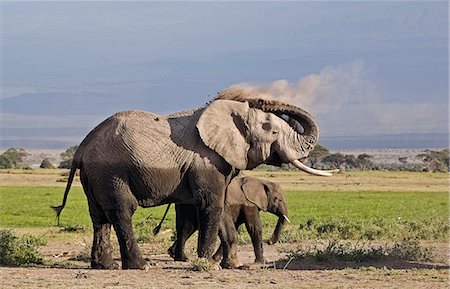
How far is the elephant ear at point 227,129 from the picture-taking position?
15.0 meters

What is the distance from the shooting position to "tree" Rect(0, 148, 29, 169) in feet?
280

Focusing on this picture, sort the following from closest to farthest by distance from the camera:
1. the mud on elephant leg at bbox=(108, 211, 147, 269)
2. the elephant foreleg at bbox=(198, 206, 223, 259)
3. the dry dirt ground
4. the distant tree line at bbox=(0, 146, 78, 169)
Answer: the dry dirt ground
the mud on elephant leg at bbox=(108, 211, 147, 269)
the elephant foreleg at bbox=(198, 206, 223, 259)
the distant tree line at bbox=(0, 146, 78, 169)

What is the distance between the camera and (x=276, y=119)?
50.6ft

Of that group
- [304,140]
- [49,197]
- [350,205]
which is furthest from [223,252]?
[49,197]

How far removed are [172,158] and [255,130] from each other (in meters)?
1.32

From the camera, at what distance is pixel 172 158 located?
14.8 m

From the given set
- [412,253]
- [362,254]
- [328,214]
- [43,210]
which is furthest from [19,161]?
[412,253]

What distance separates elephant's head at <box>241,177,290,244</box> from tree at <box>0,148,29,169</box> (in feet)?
212

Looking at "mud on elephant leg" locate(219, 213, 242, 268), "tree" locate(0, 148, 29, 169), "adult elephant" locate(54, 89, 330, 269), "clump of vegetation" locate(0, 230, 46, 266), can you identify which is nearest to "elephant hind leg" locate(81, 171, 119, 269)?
"adult elephant" locate(54, 89, 330, 269)

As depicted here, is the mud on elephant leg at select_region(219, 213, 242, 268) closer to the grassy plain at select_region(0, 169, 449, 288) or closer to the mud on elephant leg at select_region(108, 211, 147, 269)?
the grassy plain at select_region(0, 169, 449, 288)

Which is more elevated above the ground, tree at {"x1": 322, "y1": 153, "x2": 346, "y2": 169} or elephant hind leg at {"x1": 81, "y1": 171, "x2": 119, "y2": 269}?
elephant hind leg at {"x1": 81, "y1": 171, "x2": 119, "y2": 269}

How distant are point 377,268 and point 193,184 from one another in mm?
2950

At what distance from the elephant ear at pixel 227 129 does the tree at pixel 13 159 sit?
6796cm

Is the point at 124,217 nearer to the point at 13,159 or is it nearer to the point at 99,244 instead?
the point at 99,244
